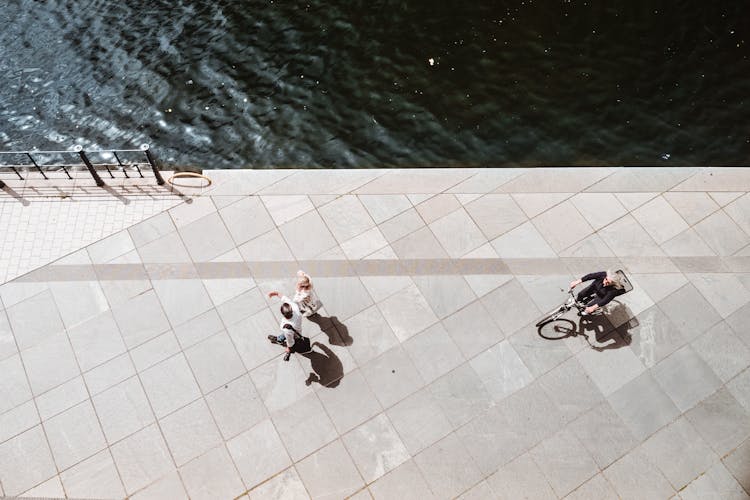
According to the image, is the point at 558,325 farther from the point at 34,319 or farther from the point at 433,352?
the point at 34,319

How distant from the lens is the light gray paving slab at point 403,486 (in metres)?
9.01

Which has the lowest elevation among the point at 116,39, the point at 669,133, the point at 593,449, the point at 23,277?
the point at 593,449

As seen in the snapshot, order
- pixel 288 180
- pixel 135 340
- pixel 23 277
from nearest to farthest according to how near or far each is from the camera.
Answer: pixel 135 340, pixel 23 277, pixel 288 180

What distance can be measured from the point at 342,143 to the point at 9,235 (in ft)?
25.5

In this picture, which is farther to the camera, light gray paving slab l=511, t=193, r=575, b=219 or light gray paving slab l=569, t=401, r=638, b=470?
light gray paving slab l=511, t=193, r=575, b=219

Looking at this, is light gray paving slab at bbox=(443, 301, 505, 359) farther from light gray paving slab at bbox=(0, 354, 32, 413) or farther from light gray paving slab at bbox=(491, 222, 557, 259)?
light gray paving slab at bbox=(0, 354, 32, 413)

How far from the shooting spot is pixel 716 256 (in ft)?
36.8

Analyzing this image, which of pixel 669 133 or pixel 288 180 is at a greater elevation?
pixel 288 180

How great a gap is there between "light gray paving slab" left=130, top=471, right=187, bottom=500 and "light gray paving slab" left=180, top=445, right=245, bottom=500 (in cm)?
10

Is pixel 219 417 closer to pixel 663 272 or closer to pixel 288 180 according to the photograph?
pixel 288 180

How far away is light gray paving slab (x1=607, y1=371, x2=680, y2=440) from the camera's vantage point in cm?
951

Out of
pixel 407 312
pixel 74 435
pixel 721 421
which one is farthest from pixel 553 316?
pixel 74 435

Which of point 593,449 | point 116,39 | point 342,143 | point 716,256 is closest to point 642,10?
point 716,256

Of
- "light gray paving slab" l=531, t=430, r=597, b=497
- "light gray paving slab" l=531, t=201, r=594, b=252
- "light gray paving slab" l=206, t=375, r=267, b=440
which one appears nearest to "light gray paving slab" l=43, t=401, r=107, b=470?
"light gray paving slab" l=206, t=375, r=267, b=440
